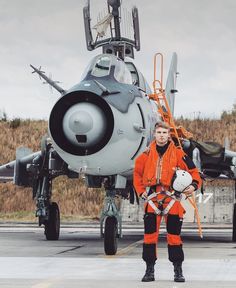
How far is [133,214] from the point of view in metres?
31.2

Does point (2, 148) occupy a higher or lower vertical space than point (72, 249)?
higher

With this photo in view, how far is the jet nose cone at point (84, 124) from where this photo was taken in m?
12.0

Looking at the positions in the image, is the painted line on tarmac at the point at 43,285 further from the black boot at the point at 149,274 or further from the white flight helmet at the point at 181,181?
the white flight helmet at the point at 181,181

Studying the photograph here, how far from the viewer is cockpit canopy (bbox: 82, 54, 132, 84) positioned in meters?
13.6

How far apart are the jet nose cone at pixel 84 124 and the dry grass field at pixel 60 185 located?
2064 centimetres

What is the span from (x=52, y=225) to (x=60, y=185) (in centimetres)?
2073

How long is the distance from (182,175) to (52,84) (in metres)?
6.02

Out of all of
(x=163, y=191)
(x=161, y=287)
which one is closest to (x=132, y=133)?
(x=163, y=191)

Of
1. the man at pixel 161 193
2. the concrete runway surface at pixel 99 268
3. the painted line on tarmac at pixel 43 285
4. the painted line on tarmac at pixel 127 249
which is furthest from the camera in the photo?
the painted line on tarmac at pixel 127 249

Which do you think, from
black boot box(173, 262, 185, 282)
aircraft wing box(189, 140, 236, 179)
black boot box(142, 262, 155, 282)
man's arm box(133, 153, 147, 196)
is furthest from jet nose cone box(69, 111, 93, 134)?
aircraft wing box(189, 140, 236, 179)

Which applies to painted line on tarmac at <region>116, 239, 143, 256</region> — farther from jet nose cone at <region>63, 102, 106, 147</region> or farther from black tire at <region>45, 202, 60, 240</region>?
black tire at <region>45, 202, 60, 240</region>

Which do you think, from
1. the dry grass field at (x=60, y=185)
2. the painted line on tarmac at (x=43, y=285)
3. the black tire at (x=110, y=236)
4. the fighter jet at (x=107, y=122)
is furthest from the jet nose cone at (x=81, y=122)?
the dry grass field at (x=60, y=185)

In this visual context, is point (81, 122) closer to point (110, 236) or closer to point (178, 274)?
point (110, 236)

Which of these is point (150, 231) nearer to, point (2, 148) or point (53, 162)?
point (53, 162)
